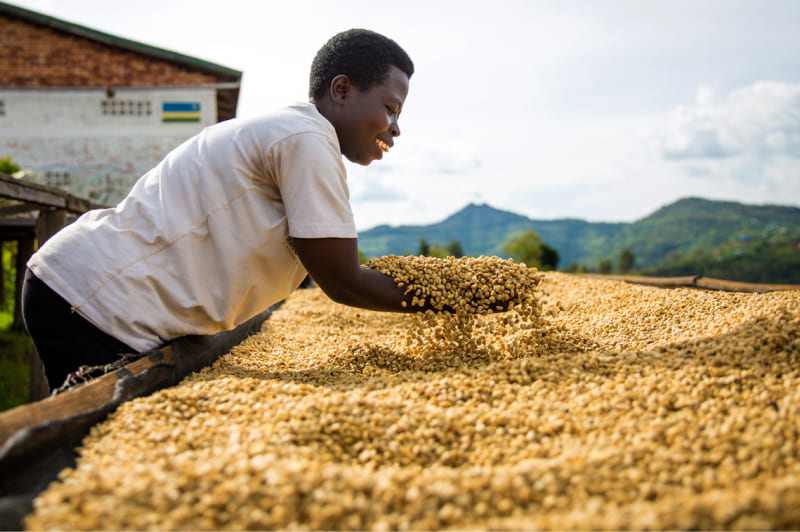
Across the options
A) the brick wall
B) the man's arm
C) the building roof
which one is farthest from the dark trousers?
the brick wall

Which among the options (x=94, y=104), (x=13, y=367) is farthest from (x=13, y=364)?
(x=94, y=104)

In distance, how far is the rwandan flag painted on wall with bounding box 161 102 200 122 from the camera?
44.7ft

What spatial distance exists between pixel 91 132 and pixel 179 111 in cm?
241

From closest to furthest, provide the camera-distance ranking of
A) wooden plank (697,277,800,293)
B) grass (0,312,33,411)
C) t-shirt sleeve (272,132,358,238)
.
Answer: t-shirt sleeve (272,132,358,238), wooden plank (697,277,800,293), grass (0,312,33,411)

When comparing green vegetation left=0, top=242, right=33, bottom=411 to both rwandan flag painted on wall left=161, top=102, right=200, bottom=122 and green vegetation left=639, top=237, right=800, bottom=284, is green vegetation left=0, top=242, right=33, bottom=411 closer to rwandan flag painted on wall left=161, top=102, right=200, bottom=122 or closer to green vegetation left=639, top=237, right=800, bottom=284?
rwandan flag painted on wall left=161, top=102, right=200, bottom=122

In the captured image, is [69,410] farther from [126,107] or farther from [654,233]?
[654,233]

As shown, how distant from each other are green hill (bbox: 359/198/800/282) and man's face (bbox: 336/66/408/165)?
33.7m

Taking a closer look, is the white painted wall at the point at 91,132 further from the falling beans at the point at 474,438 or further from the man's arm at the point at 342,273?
the falling beans at the point at 474,438

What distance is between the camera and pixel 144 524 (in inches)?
39.2

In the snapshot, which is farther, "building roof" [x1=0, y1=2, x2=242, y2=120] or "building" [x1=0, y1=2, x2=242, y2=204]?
"building" [x1=0, y1=2, x2=242, y2=204]

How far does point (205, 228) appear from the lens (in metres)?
1.84

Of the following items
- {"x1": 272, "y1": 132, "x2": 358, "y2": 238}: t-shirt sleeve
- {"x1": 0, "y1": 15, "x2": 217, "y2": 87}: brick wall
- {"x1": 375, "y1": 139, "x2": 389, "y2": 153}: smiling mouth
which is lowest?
{"x1": 272, "y1": 132, "x2": 358, "y2": 238}: t-shirt sleeve

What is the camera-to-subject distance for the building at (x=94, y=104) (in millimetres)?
13438

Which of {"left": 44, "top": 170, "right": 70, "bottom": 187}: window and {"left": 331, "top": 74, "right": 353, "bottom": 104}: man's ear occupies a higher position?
{"left": 44, "top": 170, "right": 70, "bottom": 187}: window
